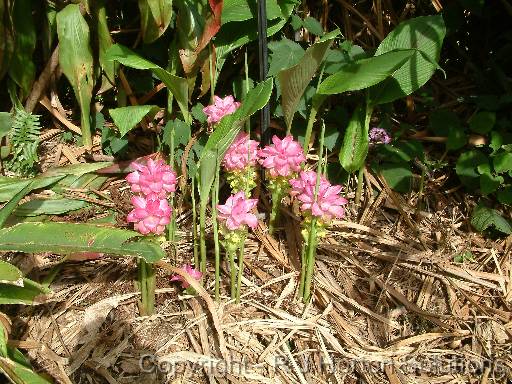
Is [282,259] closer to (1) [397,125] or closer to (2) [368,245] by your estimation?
(2) [368,245]

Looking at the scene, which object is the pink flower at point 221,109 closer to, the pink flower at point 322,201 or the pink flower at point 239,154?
the pink flower at point 239,154

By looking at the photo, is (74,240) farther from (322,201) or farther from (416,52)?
(416,52)

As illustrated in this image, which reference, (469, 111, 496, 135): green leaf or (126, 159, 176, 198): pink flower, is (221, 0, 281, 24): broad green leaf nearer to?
(126, 159, 176, 198): pink flower

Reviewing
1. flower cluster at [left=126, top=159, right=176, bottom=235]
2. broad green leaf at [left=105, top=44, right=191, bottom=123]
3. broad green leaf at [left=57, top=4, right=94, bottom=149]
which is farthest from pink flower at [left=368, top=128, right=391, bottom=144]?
broad green leaf at [left=57, top=4, right=94, bottom=149]

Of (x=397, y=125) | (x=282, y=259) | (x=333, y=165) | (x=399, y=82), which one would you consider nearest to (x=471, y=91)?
(x=397, y=125)

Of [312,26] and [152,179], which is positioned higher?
[312,26]

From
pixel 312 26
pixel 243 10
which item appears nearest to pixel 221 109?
pixel 243 10
